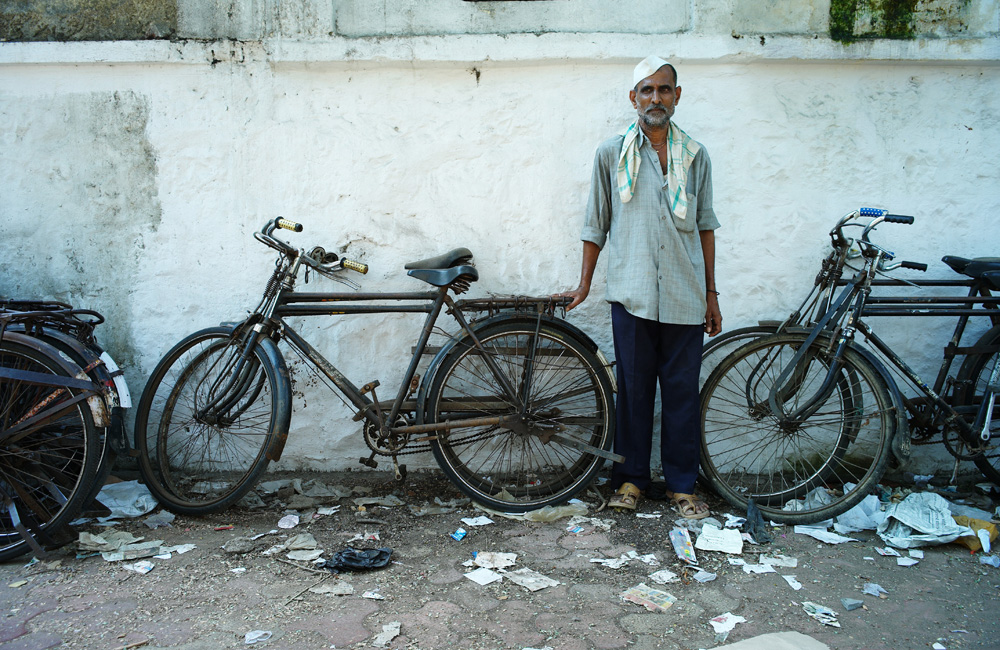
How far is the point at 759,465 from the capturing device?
4297mm

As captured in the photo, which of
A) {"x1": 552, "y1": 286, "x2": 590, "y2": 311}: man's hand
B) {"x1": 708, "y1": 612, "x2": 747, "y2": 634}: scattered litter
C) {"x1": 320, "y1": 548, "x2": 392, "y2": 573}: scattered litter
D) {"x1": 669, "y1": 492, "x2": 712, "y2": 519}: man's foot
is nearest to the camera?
{"x1": 708, "y1": 612, "x2": 747, "y2": 634}: scattered litter

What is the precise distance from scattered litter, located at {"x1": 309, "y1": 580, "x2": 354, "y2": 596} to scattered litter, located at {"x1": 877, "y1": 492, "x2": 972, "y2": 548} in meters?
2.66

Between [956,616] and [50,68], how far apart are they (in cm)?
542

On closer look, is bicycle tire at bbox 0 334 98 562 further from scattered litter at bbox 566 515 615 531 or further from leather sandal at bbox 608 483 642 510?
leather sandal at bbox 608 483 642 510

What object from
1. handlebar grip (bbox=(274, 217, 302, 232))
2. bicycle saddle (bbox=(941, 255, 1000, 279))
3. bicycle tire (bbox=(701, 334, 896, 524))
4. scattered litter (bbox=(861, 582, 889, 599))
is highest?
handlebar grip (bbox=(274, 217, 302, 232))

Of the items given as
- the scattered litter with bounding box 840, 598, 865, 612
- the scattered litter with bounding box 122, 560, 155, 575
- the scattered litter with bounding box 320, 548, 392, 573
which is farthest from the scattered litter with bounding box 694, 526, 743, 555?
the scattered litter with bounding box 122, 560, 155, 575

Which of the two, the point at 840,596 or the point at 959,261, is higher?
the point at 959,261

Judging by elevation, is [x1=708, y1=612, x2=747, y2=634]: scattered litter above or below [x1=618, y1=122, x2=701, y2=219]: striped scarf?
below

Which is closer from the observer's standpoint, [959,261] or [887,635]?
[887,635]

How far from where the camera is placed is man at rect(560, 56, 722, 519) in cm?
364

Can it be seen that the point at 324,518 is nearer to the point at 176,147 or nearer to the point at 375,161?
the point at 375,161

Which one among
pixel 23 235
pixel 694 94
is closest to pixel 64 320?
pixel 23 235

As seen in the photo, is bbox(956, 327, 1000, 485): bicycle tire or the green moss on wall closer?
bbox(956, 327, 1000, 485): bicycle tire

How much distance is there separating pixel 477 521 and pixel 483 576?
0.57 m
